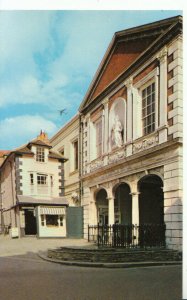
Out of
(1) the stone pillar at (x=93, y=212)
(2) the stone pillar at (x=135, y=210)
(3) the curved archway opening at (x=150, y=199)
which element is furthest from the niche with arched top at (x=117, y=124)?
(1) the stone pillar at (x=93, y=212)

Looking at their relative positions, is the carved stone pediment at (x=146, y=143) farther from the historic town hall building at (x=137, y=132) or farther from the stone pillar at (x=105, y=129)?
the stone pillar at (x=105, y=129)

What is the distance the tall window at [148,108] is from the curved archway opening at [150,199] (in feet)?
4.78

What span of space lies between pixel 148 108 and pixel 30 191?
4298 mm

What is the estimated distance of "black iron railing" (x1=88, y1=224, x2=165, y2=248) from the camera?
10266 millimetres

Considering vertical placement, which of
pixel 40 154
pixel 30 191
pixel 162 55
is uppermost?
pixel 162 55

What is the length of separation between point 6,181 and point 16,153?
2.59 feet

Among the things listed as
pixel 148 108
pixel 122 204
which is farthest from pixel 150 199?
pixel 148 108

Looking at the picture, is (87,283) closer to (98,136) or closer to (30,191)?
(30,191)

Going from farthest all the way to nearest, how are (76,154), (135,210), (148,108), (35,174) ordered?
(76,154) → (135,210) → (148,108) → (35,174)

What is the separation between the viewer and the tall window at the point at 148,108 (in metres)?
11.0

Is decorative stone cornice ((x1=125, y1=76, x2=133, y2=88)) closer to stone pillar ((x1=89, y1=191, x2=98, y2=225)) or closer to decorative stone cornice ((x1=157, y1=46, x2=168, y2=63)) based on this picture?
decorative stone cornice ((x1=157, y1=46, x2=168, y2=63))

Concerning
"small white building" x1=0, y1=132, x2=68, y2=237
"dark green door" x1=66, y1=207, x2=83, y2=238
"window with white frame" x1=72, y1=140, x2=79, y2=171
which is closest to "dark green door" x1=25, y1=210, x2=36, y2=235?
"small white building" x1=0, y1=132, x2=68, y2=237

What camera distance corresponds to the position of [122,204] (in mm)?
13328

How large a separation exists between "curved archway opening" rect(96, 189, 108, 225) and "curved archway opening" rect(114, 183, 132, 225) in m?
0.35
